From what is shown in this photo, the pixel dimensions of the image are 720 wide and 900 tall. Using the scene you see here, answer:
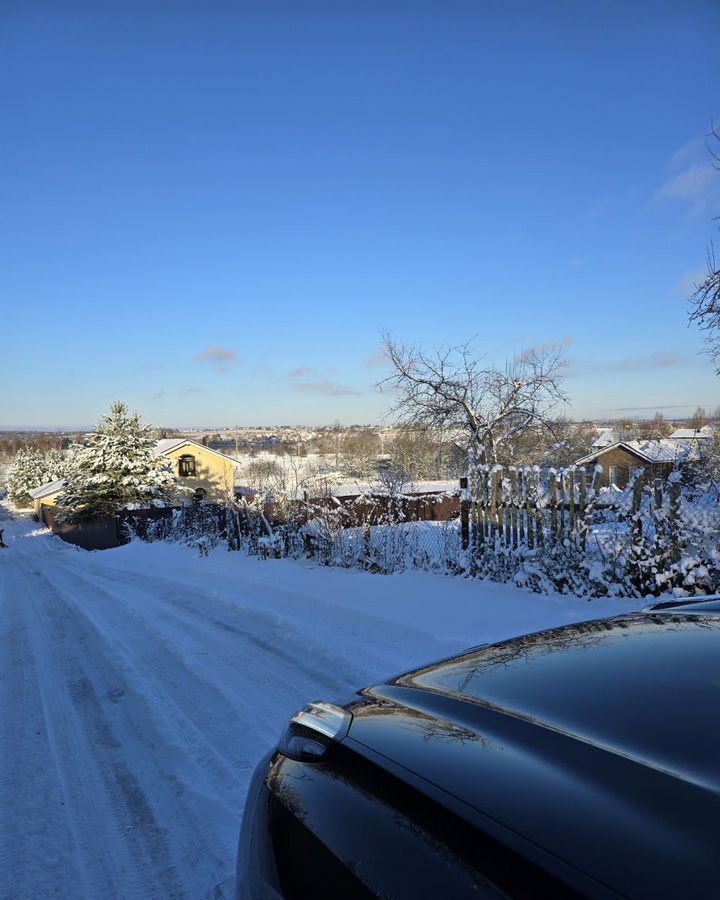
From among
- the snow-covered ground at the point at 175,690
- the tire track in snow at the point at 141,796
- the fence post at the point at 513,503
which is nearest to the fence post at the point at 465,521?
the snow-covered ground at the point at 175,690

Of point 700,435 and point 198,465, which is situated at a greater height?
point 700,435

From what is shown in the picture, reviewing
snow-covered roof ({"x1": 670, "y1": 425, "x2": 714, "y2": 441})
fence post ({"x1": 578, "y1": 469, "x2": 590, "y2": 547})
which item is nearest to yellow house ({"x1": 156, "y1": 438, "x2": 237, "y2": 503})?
snow-covered roof ({"x1": 670, "y1": 425, "x2": 714, "y2": 441})

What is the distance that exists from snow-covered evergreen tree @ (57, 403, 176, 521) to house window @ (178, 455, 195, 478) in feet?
66.2

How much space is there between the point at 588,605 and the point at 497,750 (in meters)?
5.68

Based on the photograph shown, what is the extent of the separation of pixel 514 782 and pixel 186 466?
52543mm

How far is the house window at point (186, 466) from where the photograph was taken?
168 feet

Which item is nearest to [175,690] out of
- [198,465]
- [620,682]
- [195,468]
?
[620,682]

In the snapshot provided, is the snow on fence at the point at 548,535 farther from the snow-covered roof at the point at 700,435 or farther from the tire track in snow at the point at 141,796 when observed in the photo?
the tire track in snow at the point at 141,796

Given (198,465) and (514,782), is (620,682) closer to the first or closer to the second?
(514,782)

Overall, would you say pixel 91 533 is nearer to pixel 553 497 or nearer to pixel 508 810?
pixel 553 497

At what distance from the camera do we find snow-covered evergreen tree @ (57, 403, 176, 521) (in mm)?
29641

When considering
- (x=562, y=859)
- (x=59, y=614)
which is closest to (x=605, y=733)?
(x=562, y=859)

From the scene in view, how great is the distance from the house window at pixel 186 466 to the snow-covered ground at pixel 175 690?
4084cm

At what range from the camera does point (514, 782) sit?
56.9 inches
